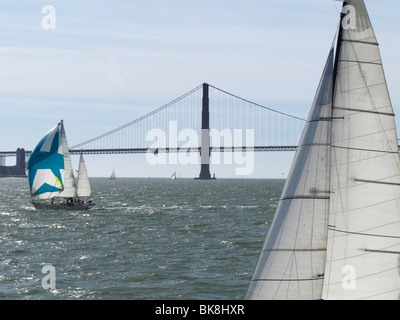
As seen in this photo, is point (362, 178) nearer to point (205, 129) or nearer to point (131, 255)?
point (131, 255)

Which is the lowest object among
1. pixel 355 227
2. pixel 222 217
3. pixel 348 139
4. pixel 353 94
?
pixel 222 217

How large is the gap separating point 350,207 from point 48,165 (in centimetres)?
3732

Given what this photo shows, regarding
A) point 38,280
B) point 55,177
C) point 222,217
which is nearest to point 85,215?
point 55,177

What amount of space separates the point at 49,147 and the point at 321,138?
3708 cm

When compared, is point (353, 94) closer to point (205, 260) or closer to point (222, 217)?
point (205, 260)

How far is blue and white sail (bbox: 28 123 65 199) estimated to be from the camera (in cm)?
4425

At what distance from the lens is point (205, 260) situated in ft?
77.0

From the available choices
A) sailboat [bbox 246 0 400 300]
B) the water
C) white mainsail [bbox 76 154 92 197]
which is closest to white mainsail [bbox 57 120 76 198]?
white mainsail [bbox 76 154 92 197]

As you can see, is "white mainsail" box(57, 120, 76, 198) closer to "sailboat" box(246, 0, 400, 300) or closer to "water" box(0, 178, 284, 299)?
"water" box(0, 178, 284, 299)

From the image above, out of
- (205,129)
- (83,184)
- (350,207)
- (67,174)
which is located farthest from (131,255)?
(205,129)

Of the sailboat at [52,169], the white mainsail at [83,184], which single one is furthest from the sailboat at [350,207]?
the white mainsail at [83,184]

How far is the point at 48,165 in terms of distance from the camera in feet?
145

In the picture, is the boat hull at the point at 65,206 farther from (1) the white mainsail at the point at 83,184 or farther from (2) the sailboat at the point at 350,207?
(2) the sailboat at the point at 350,207

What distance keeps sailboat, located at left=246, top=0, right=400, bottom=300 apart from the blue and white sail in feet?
121
